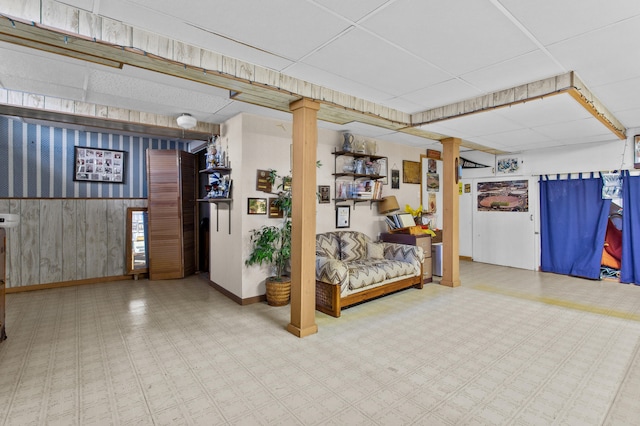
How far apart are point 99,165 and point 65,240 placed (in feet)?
4.74

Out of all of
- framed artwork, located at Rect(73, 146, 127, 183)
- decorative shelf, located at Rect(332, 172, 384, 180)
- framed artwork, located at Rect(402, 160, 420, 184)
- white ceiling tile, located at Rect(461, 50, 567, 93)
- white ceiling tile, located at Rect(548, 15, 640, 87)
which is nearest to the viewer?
white ceiling tile, located at Rect(548, 15, 640, 87)

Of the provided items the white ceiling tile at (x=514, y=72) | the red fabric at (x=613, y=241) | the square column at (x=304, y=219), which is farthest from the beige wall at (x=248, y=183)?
the red fabric at (x=613, y=241)

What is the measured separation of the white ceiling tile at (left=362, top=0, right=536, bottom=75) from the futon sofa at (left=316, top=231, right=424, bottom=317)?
2.59 meters

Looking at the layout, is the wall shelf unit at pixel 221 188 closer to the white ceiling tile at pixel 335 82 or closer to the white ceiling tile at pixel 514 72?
the white ceiling tile at pixel 335 82

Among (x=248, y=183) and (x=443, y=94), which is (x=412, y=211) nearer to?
(x=443, y=94)

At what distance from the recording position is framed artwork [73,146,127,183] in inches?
229

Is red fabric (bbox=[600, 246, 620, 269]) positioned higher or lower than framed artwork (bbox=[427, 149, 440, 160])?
lower

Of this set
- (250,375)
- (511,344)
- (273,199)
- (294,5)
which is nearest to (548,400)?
(511,344)

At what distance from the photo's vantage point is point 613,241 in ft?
19.5

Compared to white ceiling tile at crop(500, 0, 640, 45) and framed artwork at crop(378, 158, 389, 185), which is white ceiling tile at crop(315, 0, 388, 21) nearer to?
white ceiling tile at crop(500, 0, 640, 45)

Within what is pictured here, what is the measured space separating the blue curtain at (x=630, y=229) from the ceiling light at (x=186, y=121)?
7.23m

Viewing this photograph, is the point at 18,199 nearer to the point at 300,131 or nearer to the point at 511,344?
the point at 300,131

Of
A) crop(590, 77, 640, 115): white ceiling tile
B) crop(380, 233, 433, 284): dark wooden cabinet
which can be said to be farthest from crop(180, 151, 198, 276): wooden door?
crop(590, 77, 640, 115): white ceiling tile

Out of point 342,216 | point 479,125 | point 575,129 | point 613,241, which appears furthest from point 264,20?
point 613,241
